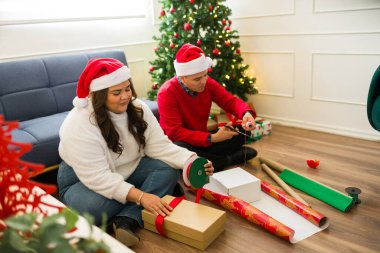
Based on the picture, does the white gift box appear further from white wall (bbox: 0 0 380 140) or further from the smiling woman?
the smiling woman

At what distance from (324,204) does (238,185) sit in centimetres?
52

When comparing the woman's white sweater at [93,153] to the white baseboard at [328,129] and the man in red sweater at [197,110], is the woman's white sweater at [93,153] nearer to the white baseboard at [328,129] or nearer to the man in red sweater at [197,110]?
the man in red sweater at [197,110]

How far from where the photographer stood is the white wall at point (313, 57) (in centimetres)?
303

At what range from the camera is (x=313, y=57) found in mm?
3348

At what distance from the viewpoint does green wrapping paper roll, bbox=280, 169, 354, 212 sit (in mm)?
2070

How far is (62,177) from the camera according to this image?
79.2 inches

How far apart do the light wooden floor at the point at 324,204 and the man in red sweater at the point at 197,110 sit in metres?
0.23

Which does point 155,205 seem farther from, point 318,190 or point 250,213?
point 318,190

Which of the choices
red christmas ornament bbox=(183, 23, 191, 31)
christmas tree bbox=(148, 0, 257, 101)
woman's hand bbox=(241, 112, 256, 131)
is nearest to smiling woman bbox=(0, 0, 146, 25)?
christmas tree bbox=(148, 0, 257, 101)

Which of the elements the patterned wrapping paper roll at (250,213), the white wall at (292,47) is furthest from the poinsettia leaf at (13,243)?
the white wall at (292,47)

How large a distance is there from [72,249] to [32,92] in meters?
2.60

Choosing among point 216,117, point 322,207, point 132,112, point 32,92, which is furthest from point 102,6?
point 322,207

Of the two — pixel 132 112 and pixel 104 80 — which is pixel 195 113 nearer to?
pixel 132 112

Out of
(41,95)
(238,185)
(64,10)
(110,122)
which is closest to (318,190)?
(238,185)
